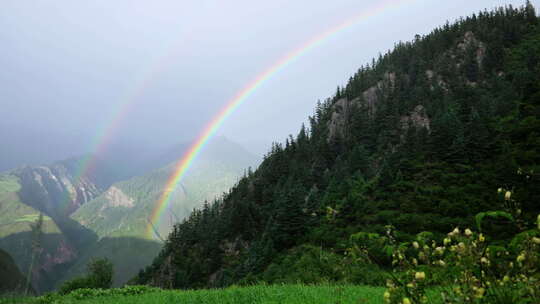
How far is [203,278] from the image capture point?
237ft

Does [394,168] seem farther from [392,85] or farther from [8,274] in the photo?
[8,274]

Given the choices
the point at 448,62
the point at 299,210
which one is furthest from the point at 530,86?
the point at 448,62

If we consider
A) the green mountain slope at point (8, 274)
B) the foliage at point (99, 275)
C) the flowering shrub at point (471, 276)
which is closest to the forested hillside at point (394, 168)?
the flowering shrub at point (471, 276)

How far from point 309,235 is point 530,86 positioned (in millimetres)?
41274

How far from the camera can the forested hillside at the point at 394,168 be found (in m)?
31.6

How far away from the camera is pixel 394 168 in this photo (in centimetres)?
5150

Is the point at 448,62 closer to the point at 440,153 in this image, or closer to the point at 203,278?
the point at 440,153

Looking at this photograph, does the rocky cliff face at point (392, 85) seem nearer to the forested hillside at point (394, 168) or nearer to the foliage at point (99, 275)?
the forested hillside at point (394, 168)

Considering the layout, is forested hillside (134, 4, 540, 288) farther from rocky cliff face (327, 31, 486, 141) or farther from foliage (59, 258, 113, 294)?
foliage (59, 258, 113, 294)

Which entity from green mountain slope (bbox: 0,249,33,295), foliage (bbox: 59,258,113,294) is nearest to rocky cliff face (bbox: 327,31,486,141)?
foliage (bbox: 59,258,113,294)

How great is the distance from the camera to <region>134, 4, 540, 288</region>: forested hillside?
104 feet

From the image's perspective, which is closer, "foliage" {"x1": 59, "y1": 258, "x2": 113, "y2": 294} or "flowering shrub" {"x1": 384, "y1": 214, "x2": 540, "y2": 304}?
"flowering shrub" {"x1": 384, "y1": 214, "x2": 540, "y2": 304}

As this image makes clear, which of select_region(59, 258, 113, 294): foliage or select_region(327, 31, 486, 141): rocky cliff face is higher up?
select_region(327, 31, 486, 141): rocky cliff face

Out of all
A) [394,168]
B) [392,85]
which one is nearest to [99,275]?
[394,168]
